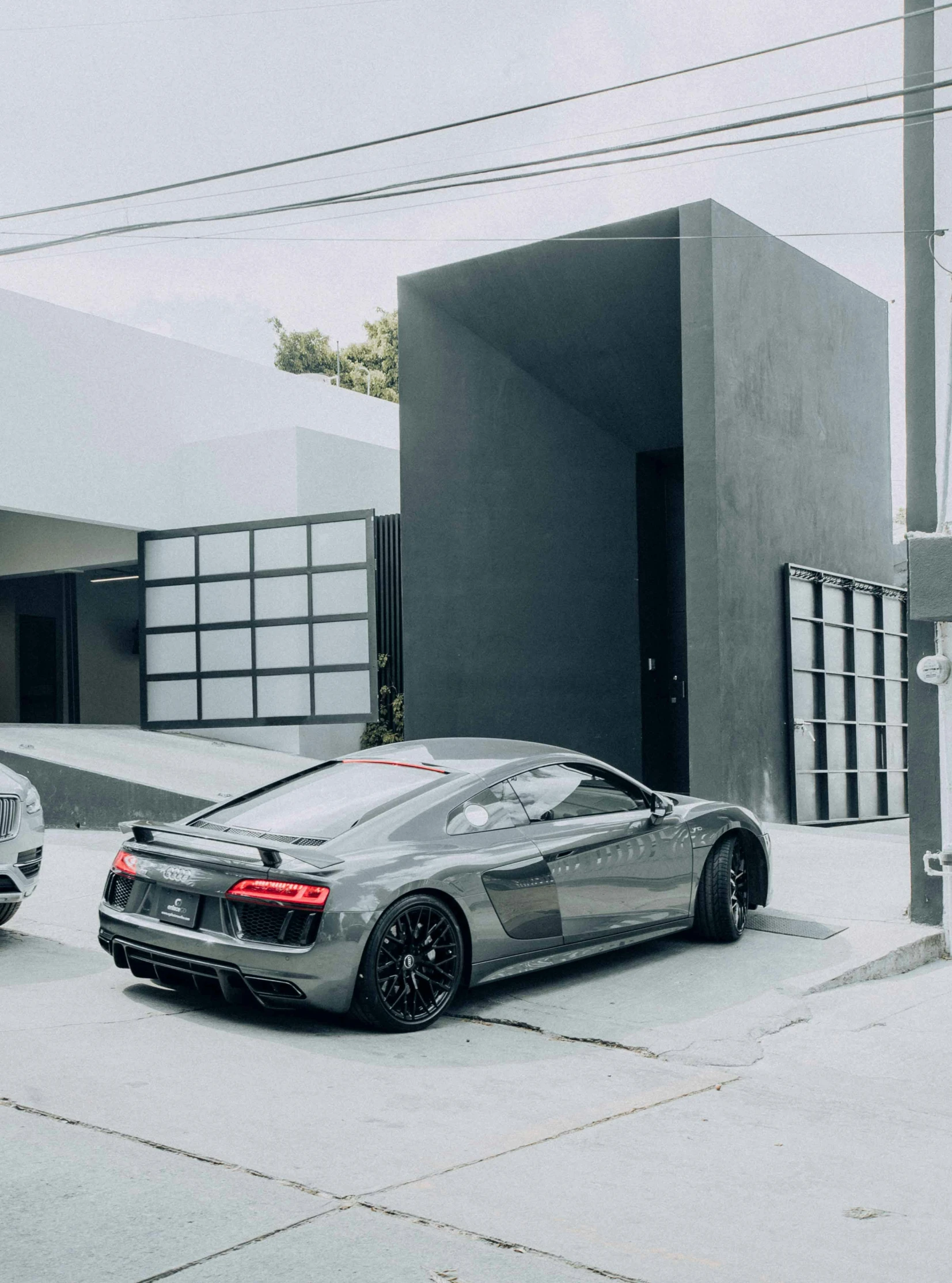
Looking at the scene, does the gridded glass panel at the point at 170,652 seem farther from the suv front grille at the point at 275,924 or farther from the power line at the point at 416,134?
the suv front grille at the point at 275,924

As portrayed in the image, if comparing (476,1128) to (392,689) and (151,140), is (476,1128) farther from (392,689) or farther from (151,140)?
(392,689)

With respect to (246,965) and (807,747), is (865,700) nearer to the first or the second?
(807,747)

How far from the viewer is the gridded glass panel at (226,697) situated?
17.6 metres

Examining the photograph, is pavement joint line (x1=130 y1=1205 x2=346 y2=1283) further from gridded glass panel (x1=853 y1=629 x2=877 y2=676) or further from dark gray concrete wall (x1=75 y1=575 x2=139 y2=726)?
dark gray concrete wall (x1=75 y1=575 x2=139 y2=726)

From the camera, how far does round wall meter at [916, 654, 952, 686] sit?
26.8 feet

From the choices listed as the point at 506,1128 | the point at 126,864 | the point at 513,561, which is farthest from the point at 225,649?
the point at 506,1128

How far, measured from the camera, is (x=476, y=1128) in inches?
191

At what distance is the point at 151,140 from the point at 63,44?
1.24 metres

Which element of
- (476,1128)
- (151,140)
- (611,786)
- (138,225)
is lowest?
(476,1128)

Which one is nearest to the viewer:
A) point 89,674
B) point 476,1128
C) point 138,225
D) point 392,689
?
point 476,1128

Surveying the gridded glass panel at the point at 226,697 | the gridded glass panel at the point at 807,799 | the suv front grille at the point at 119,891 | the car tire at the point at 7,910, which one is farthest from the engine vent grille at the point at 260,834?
the gridded glass panel at the point at 226,697

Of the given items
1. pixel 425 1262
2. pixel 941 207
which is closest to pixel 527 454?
pixel 941 207

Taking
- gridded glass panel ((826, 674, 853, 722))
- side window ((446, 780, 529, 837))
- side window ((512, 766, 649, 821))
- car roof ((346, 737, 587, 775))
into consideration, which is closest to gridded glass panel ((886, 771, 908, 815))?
gridded glass panel ((826, 674, 853, 722))

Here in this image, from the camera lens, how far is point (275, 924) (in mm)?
5984
